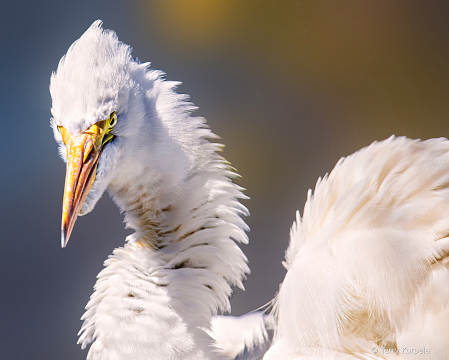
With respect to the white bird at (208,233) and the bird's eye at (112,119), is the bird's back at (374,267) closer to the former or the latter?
the white bird at (208,233)

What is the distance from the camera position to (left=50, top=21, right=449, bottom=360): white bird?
0.49 meters

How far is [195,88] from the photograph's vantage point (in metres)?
1.33

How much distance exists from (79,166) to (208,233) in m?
0.23

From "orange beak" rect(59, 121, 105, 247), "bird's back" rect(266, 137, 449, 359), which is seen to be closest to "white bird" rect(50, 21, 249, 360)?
"orange beak" rect(59, 121, 105, 247)

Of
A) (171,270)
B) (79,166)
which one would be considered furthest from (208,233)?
(79,166)

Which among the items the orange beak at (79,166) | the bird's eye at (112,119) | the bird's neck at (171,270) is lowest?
the bird's neck at (171,270)

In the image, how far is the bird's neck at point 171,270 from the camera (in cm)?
56

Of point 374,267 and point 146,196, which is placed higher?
point 146,196

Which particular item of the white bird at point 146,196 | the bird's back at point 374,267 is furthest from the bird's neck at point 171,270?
the bird's back at point 374,267

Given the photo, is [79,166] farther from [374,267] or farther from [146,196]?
[374,267]

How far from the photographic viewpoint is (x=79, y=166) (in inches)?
20.1

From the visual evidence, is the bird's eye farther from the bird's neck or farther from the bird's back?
the bird's back

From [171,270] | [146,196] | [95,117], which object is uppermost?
[95,117]

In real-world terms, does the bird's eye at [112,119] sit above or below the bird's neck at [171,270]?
above
